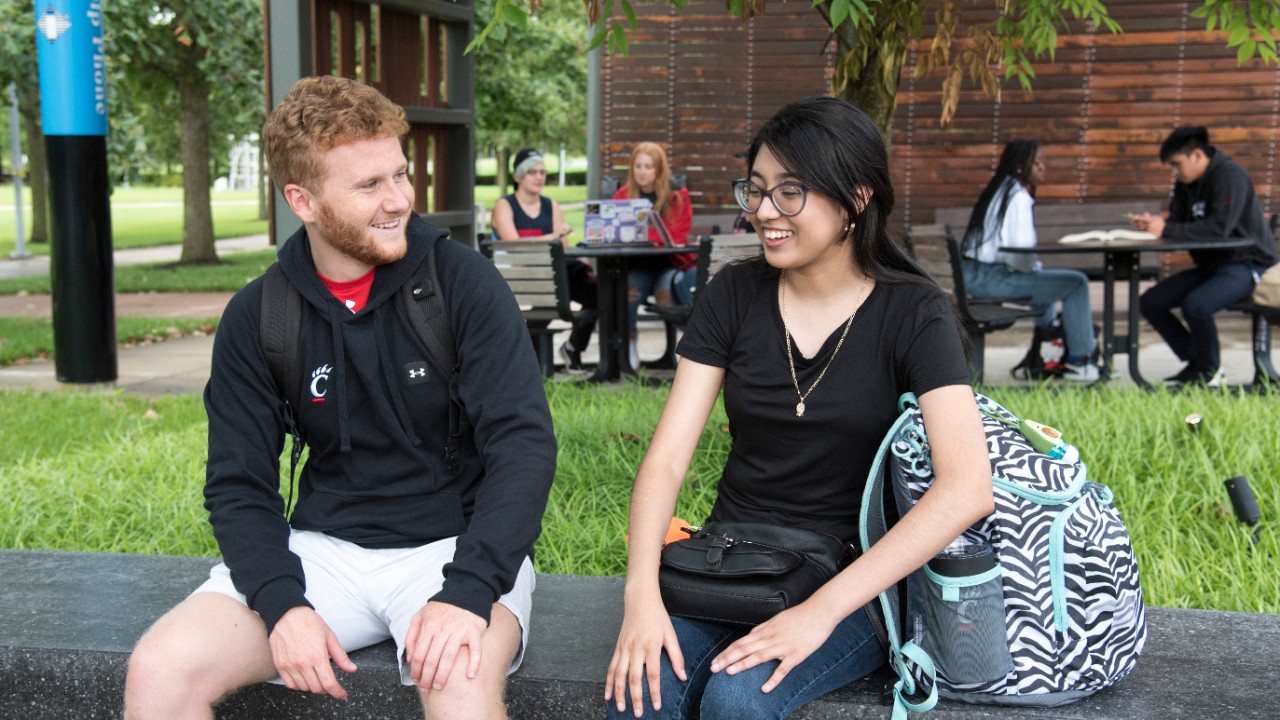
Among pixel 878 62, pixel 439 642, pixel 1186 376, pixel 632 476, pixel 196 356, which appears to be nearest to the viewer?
pixel 439 642

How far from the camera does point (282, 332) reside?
2707 millimetres

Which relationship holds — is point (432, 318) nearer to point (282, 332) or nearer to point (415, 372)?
point (415, 372)

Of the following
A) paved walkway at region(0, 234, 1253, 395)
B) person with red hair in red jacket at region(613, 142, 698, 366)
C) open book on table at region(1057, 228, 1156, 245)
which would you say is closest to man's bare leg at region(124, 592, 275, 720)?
paved walkway at region(0, 234, 1253, 395)

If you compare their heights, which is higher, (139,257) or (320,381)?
(320,381)

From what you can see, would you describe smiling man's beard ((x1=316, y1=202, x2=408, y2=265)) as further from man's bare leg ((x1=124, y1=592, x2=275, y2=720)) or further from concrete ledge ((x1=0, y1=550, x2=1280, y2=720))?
concrete ledge ((x1=0, y1=550, x2=1280, y2=720))

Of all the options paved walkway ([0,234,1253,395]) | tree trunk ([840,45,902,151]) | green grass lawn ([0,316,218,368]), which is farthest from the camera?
green grass lawn ([0,316,218,368])

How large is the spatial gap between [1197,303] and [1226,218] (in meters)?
0.53

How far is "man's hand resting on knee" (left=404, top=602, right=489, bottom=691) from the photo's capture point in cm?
230

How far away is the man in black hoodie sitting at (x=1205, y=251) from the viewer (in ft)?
24.6

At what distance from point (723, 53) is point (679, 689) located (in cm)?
966

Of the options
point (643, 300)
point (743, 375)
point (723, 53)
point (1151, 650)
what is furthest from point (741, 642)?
point (723, 53)

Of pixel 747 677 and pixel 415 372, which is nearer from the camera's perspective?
pixel 747 677

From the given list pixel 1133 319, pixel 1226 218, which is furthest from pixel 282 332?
pixel 1226 218

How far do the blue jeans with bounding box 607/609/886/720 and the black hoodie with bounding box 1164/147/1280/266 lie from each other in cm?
583
